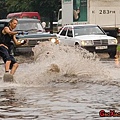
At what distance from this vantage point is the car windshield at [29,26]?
26.5m

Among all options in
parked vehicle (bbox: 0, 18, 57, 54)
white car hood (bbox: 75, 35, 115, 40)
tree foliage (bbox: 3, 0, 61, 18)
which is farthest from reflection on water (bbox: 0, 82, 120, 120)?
tree foliage (bbox: 3, 0, 61, 18)

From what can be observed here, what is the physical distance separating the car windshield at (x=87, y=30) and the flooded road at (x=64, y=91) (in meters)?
9.13

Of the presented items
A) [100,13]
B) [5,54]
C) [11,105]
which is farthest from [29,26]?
[11,105]

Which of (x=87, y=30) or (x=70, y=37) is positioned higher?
(x=87, y=30)

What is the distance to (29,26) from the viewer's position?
87.5ft

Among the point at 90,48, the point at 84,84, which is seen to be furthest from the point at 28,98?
the point at 90,48

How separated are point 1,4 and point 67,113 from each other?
71181mm

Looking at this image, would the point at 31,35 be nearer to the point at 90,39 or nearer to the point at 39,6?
the point at 90,39

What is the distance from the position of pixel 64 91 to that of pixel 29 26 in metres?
14.9

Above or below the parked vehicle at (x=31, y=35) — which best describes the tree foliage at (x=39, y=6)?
below

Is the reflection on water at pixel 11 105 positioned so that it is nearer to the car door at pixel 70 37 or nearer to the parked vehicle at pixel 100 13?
the car door at pixel 70 37

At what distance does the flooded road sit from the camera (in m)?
8.98

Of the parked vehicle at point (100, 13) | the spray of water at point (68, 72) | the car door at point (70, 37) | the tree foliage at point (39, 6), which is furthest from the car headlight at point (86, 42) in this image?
the tree foliage at point (39, 6)

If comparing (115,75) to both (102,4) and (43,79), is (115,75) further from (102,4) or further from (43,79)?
(102,4)
